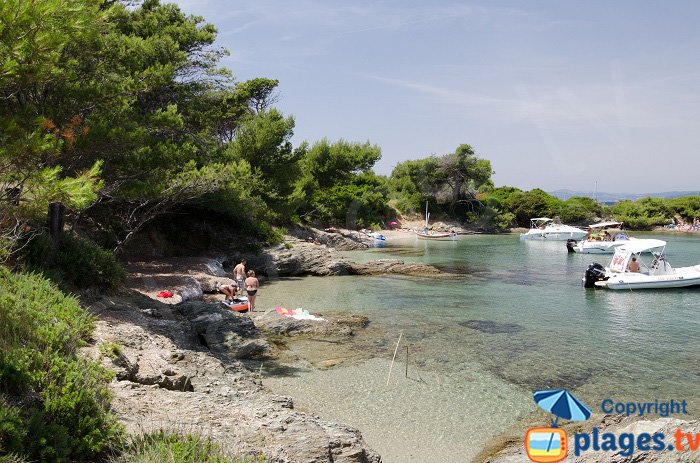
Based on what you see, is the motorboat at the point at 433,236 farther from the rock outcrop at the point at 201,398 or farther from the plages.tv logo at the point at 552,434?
the plages.tv logo at the point at 552,434

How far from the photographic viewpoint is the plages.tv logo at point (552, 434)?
21.5 ft

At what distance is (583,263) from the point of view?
1486 inches

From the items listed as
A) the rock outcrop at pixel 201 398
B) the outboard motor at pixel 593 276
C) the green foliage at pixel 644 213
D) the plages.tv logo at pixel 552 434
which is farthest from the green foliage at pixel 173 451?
the green foliage at pixel 644 213

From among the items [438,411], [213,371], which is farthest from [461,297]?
[213,371]

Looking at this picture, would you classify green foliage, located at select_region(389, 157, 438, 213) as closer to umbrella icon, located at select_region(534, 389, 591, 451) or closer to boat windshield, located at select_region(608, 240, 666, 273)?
boat windshield, located at select_region(608, 240, 666, 273)

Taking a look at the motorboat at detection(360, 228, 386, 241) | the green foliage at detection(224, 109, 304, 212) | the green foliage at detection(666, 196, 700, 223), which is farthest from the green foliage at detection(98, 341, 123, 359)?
the green foliage at detection(666, 196, 700, 223)

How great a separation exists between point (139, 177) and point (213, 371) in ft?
27.9

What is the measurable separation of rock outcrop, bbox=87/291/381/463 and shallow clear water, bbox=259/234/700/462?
1.77 metres

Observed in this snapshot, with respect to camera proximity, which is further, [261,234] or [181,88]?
[261,234]

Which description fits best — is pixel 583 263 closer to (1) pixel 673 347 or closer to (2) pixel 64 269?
(1) pixel 673 347

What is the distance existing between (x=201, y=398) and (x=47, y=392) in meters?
2.23

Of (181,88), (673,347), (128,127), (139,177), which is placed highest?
(181,88)

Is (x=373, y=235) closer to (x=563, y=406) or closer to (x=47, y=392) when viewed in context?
(x=563, y=406)

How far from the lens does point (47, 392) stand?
5.52m
